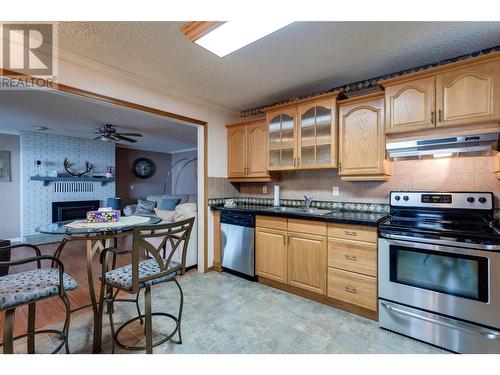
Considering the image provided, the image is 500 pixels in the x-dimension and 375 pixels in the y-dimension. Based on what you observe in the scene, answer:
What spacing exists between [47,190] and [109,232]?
4974 millimetres

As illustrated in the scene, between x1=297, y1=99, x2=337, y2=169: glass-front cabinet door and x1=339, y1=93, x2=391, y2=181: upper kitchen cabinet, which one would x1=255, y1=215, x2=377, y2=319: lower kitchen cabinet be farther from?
x1=297, y1=99, x2=337, y2=169: glass-front cabinet door

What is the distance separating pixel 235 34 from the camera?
166 centimetres

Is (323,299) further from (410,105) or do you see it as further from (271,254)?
(410,105)

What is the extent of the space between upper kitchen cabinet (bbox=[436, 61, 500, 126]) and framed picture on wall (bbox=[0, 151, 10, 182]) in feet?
24.1

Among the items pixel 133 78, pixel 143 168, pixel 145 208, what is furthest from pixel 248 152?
pixel 143 168

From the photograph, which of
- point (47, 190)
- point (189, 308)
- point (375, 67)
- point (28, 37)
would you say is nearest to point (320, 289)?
point (189, 308)

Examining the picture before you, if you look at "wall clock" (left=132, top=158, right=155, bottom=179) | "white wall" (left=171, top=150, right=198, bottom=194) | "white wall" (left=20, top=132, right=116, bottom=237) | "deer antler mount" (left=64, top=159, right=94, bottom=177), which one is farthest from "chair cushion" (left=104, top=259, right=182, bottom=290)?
"wall clock" (left=132, top=158, right=155, bottom=179)

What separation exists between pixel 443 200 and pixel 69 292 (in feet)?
12.9

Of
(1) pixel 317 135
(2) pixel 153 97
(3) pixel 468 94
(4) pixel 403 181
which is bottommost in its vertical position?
(4) pixel 403 181

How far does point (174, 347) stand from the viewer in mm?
1700

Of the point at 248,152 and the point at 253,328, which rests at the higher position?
the point at 248,152

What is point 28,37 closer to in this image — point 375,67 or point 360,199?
point 375,67

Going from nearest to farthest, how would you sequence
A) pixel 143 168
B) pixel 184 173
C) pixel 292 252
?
pixel 292 252 → pixel 143 168 → pixel 184 173

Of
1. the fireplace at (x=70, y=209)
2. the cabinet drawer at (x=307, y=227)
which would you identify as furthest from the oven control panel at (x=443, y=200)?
the fireplace at (x=70, y=209)
